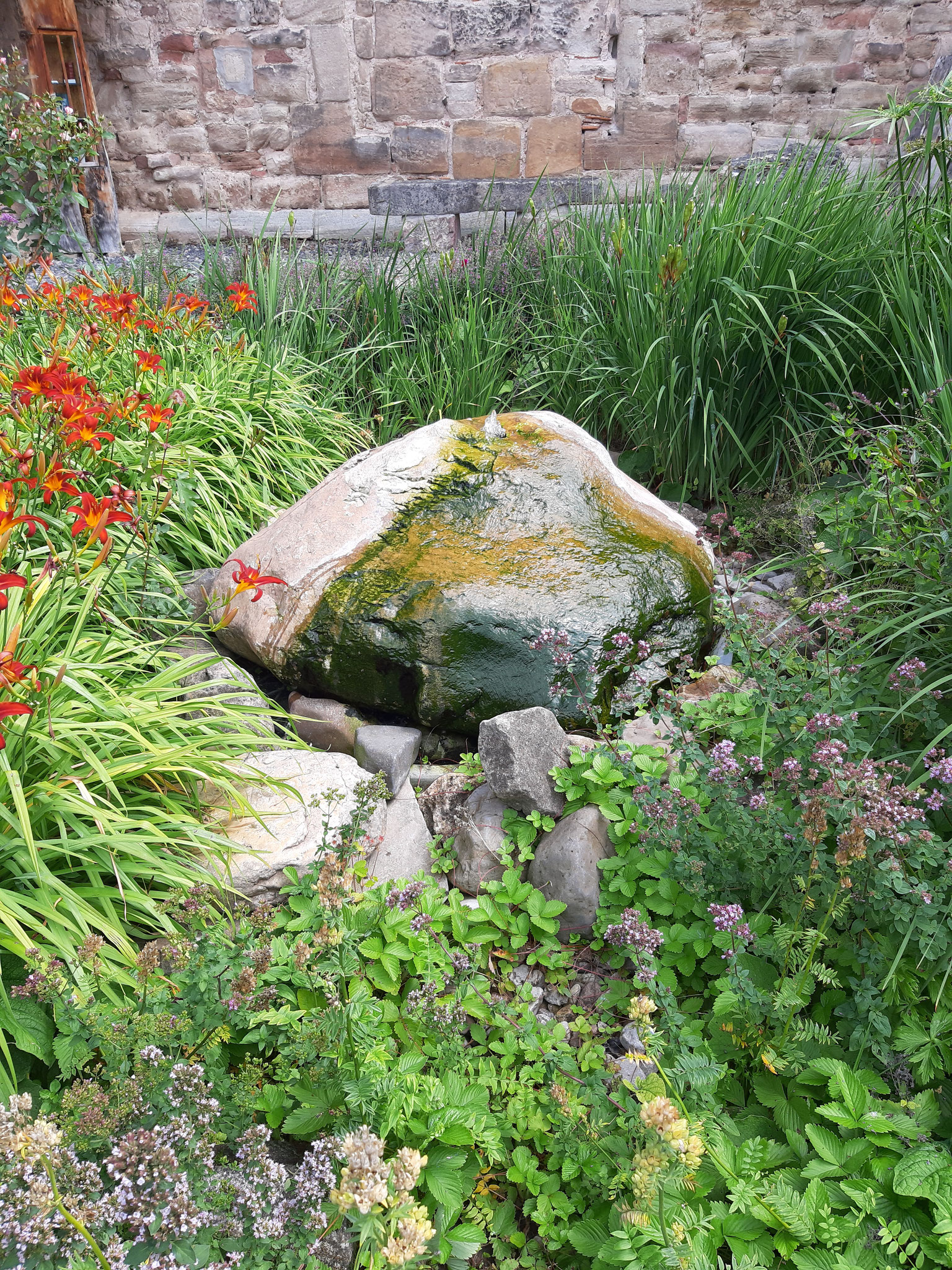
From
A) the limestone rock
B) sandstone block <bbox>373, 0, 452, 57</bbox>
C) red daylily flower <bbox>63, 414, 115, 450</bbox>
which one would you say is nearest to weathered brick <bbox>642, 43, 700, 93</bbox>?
sandstone block <bbox>373, 0, 452, 57</bbox>

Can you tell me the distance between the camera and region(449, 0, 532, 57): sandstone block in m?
5.29

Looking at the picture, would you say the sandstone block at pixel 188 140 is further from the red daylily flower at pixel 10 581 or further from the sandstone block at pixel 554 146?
the red daylily flower at pixel 10 581

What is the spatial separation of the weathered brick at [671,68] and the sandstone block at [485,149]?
1.00m

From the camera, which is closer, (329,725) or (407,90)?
(329,725)

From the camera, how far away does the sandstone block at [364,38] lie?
5.32m

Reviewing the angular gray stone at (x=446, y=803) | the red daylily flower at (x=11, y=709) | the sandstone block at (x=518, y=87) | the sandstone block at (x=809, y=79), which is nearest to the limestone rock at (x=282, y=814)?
the angular gray stone at (x=446, y=803)

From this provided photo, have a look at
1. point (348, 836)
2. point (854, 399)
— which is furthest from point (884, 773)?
point (854, 399)

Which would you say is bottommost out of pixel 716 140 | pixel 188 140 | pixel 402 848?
pixel 402 848

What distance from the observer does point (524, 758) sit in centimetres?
206

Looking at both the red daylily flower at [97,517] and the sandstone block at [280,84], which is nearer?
the red daylily flower at [97,517]

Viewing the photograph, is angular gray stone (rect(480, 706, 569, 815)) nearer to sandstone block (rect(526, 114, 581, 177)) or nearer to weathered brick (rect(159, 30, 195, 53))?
sandstone block (rect(526, 114, 581, 177))

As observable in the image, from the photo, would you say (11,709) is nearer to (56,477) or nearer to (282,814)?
(56,477)

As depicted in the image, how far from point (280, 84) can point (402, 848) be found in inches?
223

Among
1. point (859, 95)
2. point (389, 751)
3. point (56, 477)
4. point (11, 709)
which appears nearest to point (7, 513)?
point (56, 477)
